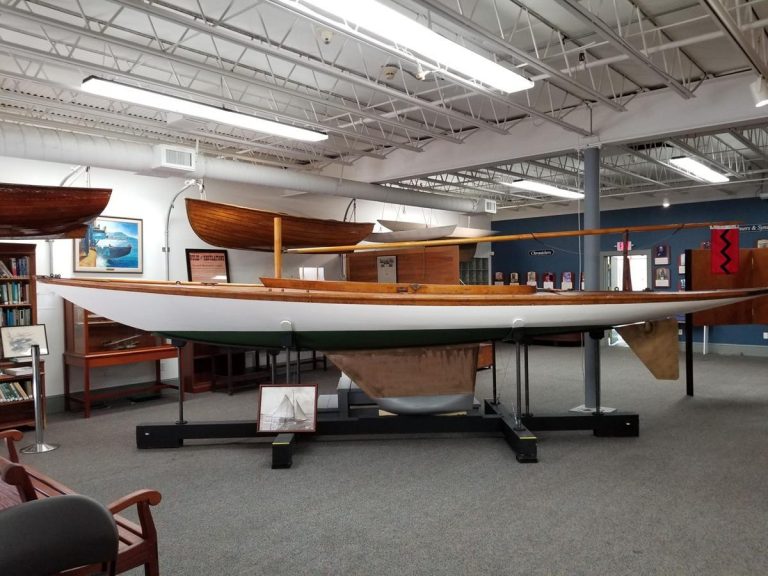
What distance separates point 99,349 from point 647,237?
10076 mm

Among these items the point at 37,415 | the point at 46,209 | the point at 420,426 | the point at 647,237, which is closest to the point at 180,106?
the point at 46,209

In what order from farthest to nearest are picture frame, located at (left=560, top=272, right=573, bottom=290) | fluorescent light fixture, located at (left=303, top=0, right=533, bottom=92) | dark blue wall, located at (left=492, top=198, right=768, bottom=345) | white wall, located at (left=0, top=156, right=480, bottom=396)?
picture frame, located at (left=560, top=272, right=573, bottom=290) < dark blue wall, located at (left=492, top=198, right=768, bottom=345) < white wall, located at (left=0, top=156, right=480, bottom=396) < fluorescent light fixture, located at (left=303, top=0, right=533, bottom=92)

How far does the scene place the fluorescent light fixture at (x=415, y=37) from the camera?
9.91ft

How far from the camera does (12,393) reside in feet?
15.6

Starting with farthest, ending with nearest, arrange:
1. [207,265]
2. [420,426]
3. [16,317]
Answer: [207,265], [16,317], [420,426]

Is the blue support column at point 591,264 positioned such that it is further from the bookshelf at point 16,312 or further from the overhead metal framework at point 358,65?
the bookshelf at point 16,312

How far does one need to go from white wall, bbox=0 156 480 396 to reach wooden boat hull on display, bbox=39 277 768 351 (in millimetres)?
2138

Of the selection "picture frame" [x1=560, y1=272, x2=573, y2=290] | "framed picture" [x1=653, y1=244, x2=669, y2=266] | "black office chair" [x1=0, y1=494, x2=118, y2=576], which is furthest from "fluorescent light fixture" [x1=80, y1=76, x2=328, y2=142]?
"picture frame" [x1=560, y1=272, x2=573, y2=290]

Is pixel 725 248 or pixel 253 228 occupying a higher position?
pixel 253 228

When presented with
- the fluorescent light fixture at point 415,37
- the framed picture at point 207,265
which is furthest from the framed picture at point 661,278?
the framed picture at point 207,265

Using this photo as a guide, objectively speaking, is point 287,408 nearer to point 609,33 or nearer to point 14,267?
point 14,267

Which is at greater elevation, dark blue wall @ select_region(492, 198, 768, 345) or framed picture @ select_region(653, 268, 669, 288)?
dark blue wall @ select_region(492, 198, 768, 345)

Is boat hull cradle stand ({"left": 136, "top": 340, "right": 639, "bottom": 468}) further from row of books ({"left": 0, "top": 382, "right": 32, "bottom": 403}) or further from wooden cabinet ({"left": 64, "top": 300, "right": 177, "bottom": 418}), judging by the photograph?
wooden cabinet ({"left": 64, "top": 300, "right": 177, "bottom": 418})

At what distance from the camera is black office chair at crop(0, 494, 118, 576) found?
3.28 feet
